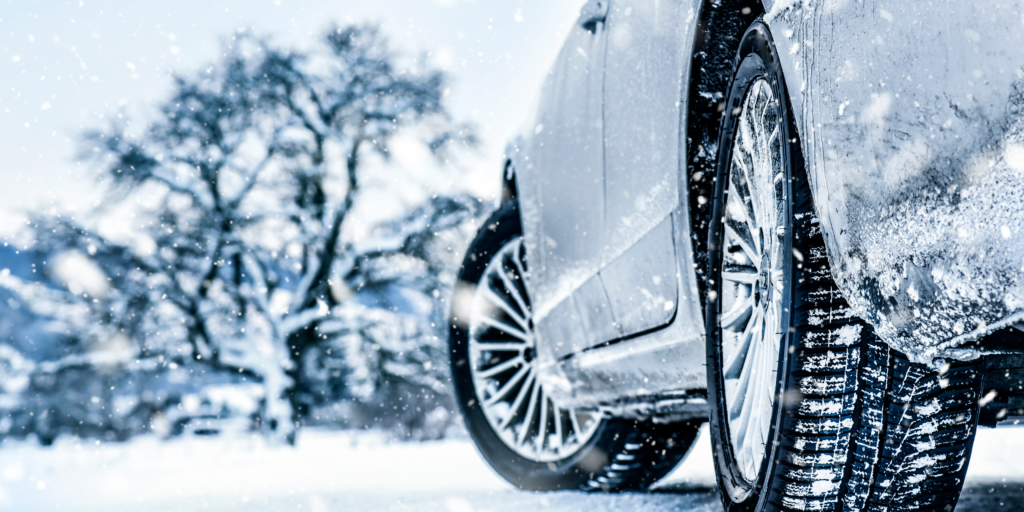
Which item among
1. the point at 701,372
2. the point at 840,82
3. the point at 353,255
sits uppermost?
the point at 353,255

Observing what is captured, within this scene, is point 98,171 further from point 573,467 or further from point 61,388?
point 573,467

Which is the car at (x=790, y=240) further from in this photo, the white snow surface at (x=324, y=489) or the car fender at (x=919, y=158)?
the white snow surface at (x=324, y=489)

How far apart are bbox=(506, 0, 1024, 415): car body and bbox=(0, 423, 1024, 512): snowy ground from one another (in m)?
0.73

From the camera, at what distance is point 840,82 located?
1.00 m

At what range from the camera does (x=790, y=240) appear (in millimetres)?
1204


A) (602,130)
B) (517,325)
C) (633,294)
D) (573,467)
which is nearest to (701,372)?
(633,294)

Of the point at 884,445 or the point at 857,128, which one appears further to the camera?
the point at 884,445

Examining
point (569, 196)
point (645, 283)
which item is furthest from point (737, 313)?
point (569, 196)

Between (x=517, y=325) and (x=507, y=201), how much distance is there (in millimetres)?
555

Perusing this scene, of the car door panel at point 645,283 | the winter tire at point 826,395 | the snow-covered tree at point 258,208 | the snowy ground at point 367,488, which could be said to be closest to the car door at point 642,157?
the car door panel at point 645,283

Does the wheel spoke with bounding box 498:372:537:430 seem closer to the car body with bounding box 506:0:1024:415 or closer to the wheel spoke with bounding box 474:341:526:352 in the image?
the wheel spoke with bounding box 474:341:526:352

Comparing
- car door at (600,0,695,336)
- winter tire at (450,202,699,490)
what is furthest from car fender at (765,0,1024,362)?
winter tire at (450,202,699,490)

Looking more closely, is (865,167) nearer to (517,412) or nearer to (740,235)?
(740,235)

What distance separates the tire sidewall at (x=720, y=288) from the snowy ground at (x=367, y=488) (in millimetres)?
916
